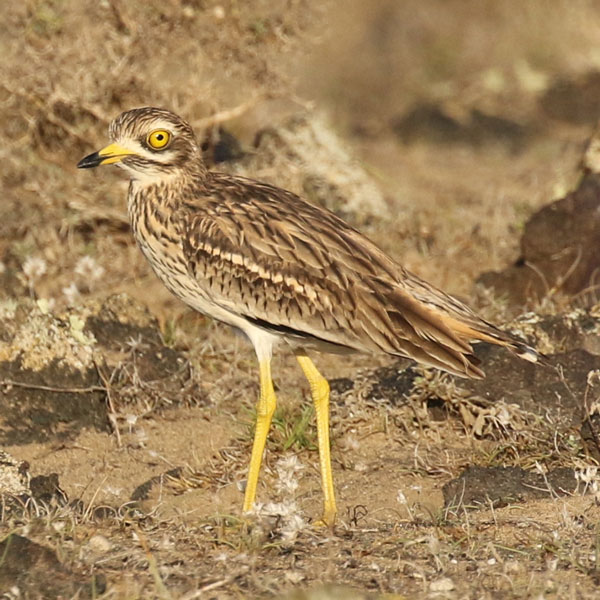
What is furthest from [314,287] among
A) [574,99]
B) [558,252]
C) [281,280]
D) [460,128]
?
[574,99]

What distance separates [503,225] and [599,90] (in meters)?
4.14

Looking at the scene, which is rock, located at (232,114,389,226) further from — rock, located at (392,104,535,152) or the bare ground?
rock, located at (392,104,535,152)

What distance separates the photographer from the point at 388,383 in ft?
17.6

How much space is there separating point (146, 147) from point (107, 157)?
6.7 inches

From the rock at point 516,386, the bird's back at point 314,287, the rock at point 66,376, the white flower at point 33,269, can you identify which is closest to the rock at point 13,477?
the rock at point 66,376

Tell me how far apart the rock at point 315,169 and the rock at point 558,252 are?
136 cm

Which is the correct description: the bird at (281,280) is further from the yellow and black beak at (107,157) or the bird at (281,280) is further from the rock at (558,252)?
the rock at (558,252)

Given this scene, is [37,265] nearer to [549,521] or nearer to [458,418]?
[458,418]

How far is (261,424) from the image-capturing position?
15.4 ft

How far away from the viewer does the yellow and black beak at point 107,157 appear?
15.6 ft

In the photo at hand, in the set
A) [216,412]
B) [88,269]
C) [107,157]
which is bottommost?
[216,412]

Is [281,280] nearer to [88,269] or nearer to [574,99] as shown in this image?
[88,269]

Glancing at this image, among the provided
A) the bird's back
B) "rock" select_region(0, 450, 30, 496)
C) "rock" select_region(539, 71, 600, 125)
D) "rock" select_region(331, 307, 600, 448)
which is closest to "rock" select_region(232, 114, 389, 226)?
"rock" select_region(331, 307, 600, 448)

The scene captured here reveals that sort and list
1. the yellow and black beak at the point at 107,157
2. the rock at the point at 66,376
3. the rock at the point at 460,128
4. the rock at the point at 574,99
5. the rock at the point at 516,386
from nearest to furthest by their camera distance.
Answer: the yellow and black beak at the point at 107,157 → the rock at the point at 516,386 → the rock at the point at 66,376 → the rock at the point at 460,128 → the rock at the point at 574,99
